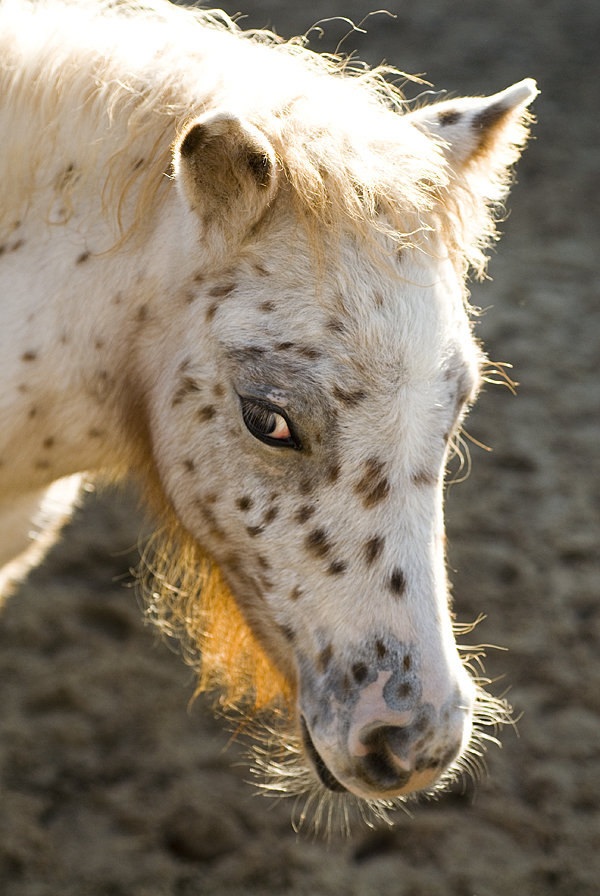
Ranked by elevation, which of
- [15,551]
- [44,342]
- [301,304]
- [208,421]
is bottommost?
[15,551]

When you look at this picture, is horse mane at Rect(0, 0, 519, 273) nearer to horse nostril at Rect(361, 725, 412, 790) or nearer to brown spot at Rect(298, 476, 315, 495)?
brown spot at Rect(298, 476, 315, 495)

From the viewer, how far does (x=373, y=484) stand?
1.46 metres

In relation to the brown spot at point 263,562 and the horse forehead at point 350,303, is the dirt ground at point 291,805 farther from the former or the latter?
the horse forehead at point 350,303

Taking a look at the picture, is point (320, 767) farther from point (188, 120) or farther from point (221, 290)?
point (188, 120)

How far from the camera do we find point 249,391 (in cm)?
149

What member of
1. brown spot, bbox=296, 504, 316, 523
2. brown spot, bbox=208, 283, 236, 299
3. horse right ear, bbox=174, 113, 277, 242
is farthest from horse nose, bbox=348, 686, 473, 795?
horse right ear, bbox=174, 113, 277, 242

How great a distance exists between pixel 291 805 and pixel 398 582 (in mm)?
1563

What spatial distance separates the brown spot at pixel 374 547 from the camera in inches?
58.3

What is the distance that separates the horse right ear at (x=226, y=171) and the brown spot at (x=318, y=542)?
1.76 ft

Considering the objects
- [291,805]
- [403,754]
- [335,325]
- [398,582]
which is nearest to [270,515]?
[398,582]

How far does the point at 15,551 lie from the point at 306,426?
113cm

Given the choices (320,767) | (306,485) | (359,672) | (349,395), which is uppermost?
(349,395)

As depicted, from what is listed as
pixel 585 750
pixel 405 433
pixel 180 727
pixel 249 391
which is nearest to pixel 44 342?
pixel 249 391

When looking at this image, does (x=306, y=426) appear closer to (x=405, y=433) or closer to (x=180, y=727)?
(x=405, y=433)
